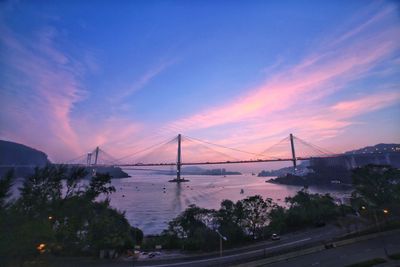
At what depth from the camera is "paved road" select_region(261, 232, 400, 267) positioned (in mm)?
12305

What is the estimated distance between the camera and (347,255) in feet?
43.5

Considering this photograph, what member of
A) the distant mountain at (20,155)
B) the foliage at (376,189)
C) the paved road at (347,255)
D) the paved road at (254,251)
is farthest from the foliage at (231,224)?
the distant mountain at (20,155)

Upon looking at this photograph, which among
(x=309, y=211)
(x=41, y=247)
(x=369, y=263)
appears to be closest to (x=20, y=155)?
(x=41, y=247)

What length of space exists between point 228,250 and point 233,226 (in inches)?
78.4

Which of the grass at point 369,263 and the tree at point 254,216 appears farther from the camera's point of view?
the tree at point 254,216

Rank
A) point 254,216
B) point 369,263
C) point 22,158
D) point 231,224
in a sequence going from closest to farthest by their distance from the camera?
point 369,263
point 231,224
point 254,216
point 22,158

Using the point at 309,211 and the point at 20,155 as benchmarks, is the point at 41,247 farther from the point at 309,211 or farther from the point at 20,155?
the point at 20,155

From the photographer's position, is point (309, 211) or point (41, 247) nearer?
point (41, 247)

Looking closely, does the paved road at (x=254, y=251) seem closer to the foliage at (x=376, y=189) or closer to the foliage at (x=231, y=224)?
the foliage at (x=231, y=224)

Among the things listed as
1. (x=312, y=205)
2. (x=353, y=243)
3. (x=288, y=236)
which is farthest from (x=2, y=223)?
(x=312, y=205)

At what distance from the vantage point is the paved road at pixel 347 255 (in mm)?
12305

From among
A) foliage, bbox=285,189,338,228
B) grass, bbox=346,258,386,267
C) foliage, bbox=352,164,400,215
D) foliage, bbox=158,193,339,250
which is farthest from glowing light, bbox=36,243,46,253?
foliage, bbox=352,164,400,215

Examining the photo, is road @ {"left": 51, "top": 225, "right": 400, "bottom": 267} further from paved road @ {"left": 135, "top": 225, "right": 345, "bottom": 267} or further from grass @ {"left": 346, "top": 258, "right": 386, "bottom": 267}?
grass @ {"left": 346, "top": 258, "right": 386, "bottom": 267}

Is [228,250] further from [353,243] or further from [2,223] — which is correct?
[2,223]
